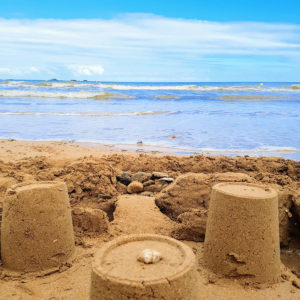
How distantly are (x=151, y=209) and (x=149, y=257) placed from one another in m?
2.47

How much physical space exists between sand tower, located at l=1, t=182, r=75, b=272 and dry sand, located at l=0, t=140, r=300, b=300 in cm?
12

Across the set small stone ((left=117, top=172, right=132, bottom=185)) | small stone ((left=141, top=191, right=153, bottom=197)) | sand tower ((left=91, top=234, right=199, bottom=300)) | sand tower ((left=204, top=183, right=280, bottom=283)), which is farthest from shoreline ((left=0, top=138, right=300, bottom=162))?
sand tower ((left=91, top=234, right=199, bottom=300))

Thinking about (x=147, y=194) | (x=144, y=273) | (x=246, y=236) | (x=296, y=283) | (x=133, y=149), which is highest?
(x=144, y=273)

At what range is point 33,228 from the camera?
10.1 ft

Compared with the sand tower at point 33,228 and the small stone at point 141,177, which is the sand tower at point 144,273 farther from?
the small stone at point 141,177

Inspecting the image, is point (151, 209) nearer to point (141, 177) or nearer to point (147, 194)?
point (147, 194)

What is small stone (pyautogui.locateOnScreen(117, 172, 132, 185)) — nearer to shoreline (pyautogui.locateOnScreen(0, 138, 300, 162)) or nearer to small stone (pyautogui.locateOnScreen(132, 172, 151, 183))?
small stone (pyautogui.locateOnScreen(132, 172, 151, 183))

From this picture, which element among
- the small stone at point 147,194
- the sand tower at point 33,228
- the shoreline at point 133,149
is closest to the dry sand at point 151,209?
the small stone at point 147,194

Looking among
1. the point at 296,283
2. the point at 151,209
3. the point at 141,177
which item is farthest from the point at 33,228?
the point at 141,177

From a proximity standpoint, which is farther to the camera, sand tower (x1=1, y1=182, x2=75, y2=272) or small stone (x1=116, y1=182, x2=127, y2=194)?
small stone (x1=116, y1=182, x2=127, y2=194)

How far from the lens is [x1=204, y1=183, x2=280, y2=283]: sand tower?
2947mm

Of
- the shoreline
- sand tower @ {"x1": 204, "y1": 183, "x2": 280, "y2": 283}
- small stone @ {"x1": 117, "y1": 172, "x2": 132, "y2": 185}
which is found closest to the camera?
sand tower @ {"x1": 204, "y1": 183, "x2": 280, "y2": 283}

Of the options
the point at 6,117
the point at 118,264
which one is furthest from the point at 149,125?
the point at 118,264

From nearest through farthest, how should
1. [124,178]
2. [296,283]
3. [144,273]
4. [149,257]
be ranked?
[144,273]
[149,257]
[296,283]
[124,178]
